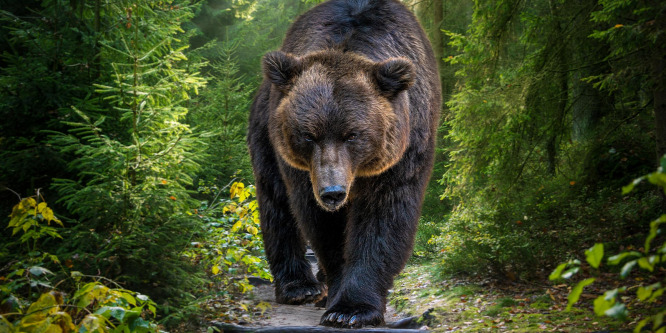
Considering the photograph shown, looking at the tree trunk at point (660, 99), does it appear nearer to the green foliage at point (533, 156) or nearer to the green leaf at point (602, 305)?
the green foliage at point (533, 156)

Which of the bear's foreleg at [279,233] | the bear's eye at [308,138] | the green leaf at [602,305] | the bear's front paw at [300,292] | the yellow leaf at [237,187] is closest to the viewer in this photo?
the green leaf at [602,305]

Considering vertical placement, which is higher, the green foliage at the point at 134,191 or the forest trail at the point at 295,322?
the green foliage at the point at 134,191

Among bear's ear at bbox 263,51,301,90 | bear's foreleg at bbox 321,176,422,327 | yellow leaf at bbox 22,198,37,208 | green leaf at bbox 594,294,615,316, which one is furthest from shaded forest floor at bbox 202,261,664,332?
green leaf at bbox 594,294,615,316

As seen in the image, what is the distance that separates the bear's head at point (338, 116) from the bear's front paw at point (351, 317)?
105cm

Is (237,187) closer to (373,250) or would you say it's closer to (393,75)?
(373,250)

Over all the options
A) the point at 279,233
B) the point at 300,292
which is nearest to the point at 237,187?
the point at 279,233

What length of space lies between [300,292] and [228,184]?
5.57 ft

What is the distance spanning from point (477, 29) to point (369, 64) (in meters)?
4.20

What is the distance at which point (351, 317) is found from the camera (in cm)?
520

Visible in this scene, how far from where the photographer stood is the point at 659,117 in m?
6.52

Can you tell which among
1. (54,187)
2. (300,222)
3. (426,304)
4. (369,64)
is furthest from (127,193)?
(426,304)

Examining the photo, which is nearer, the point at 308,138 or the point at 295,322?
the point at 308,138

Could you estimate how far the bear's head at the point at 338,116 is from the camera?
491 centimetres

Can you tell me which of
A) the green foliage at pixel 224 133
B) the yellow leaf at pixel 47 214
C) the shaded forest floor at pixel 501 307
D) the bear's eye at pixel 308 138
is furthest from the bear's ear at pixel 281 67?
the green foliage at pixel 224 133
